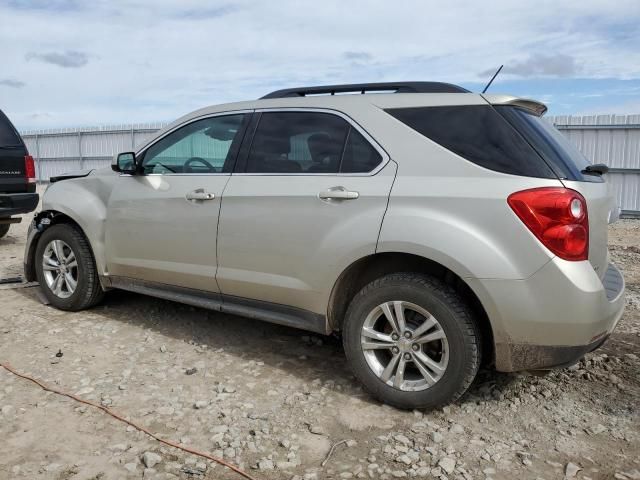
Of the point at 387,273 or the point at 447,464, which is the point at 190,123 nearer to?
the point at 387,273

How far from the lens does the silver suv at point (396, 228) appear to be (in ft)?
9.35

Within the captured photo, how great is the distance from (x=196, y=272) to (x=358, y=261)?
1320 mm

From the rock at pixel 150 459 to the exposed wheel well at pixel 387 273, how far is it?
1261 millimetres

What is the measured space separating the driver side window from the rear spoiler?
1724 millimetres

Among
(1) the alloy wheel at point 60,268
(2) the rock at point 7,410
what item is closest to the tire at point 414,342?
(2) the rock at point 7,410

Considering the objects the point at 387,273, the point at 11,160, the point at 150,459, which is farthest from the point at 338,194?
the point at 11,160

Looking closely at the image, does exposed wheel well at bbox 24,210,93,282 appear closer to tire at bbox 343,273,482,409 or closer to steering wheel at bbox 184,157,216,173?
steering wheel at bbox 184,157,216,173

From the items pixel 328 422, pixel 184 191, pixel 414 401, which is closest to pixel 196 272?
pixel 184 191

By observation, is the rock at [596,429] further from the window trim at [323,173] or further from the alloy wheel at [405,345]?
the window trim at [323,173]

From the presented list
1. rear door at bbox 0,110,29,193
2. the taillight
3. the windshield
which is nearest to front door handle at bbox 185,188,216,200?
the windshield

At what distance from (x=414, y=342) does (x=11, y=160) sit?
6584 millimetres

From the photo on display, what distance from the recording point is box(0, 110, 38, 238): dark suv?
7.43 meters

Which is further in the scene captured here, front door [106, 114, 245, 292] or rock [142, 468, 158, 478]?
front door [106, 114, 245, 292]

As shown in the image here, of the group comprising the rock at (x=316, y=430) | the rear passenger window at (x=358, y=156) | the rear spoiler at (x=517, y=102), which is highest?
the rear spoiler at (x=517, y=102)
